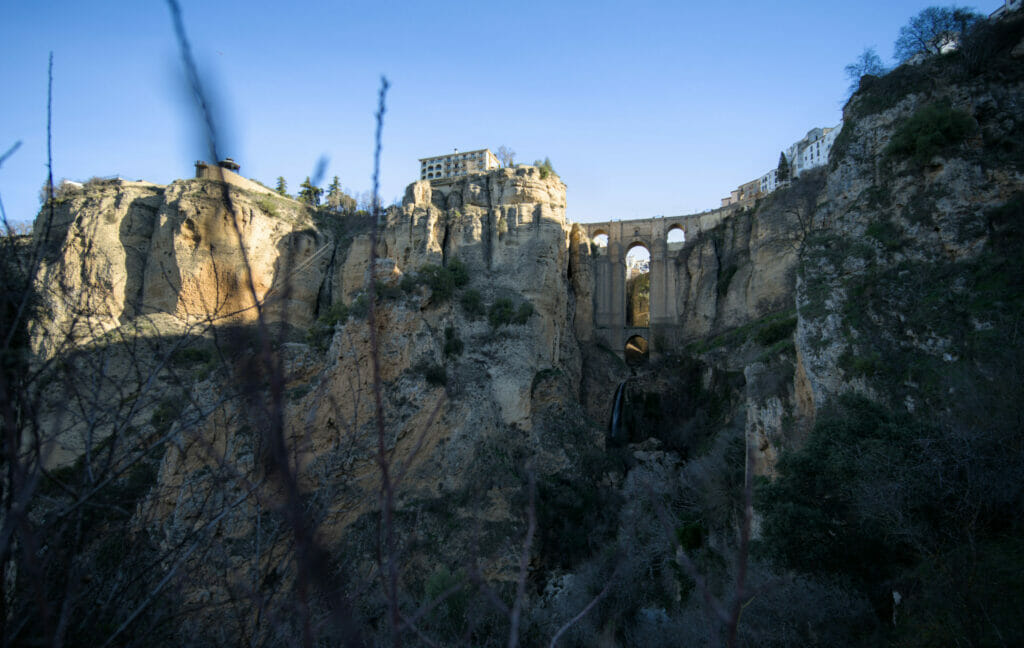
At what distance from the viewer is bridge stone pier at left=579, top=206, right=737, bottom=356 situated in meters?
28.2

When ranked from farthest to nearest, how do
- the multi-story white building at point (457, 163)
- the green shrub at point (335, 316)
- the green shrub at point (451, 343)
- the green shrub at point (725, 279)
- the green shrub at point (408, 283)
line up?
the multi-story white building at point (457, 163)
the green shrub at point (725, 279)
the green shrub at point (451, 343)
the green shrub at point (408, 283)
the green shrub at point (335, 316)

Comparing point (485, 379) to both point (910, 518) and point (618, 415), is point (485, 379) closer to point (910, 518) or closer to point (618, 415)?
point (618, 415)

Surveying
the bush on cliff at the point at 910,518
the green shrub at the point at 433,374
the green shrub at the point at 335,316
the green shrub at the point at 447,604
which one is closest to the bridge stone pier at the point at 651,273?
the green shrub at the point at 433,374

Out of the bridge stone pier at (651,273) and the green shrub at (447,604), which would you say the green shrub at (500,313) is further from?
the bridge stone pier at (651,273)

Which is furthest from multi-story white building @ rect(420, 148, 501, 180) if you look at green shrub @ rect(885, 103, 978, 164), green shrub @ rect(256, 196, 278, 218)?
green shrub @ rect(885, 103, 978, 164)

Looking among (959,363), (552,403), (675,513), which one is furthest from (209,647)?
(552,403)

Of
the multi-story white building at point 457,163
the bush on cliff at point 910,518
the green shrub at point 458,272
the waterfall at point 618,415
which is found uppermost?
the multi-story white building at point 457,163

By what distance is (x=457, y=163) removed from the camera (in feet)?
140

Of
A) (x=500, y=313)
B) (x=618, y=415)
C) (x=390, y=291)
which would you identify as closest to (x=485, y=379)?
(x=500, y=313)

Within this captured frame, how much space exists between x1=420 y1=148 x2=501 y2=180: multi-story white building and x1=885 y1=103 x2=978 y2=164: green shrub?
31.2 m

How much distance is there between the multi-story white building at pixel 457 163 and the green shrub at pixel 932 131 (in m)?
31.2

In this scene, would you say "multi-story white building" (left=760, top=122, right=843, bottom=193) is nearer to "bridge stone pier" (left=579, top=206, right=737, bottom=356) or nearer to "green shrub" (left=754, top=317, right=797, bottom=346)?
"bridge stone pier" (left=579, top=206, right=737, bottom=356)

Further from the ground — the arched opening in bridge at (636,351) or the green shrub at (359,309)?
→ the green shrub at (359,309)

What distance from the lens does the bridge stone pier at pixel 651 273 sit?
2817 centimetres
